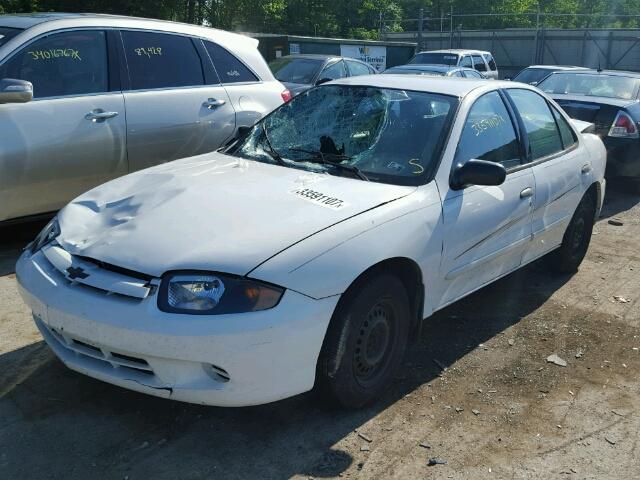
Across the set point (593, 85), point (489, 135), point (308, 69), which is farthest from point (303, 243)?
point (308, 69)

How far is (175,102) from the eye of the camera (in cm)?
612

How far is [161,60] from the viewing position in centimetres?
613

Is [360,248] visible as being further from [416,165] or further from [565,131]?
[565,131]

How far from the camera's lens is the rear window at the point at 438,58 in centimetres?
1947

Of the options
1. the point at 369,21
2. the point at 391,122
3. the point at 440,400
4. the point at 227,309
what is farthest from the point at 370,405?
the point at 369,21

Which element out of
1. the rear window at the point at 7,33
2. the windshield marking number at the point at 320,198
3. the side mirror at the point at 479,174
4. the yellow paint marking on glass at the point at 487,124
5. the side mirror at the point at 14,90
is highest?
the rear window at the point at 7,33

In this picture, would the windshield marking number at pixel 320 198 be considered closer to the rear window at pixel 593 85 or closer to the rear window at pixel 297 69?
the rear window at pixel 593 85

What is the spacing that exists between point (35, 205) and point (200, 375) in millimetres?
3086

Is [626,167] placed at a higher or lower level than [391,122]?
lower

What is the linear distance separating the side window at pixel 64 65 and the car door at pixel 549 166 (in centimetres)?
324

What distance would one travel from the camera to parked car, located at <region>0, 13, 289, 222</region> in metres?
5.24

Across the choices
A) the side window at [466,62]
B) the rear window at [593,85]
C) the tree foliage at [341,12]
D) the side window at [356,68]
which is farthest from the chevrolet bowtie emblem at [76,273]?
the side window at [466,62]

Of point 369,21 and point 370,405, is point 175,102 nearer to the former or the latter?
point 370,405

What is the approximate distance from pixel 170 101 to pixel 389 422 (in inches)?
147
